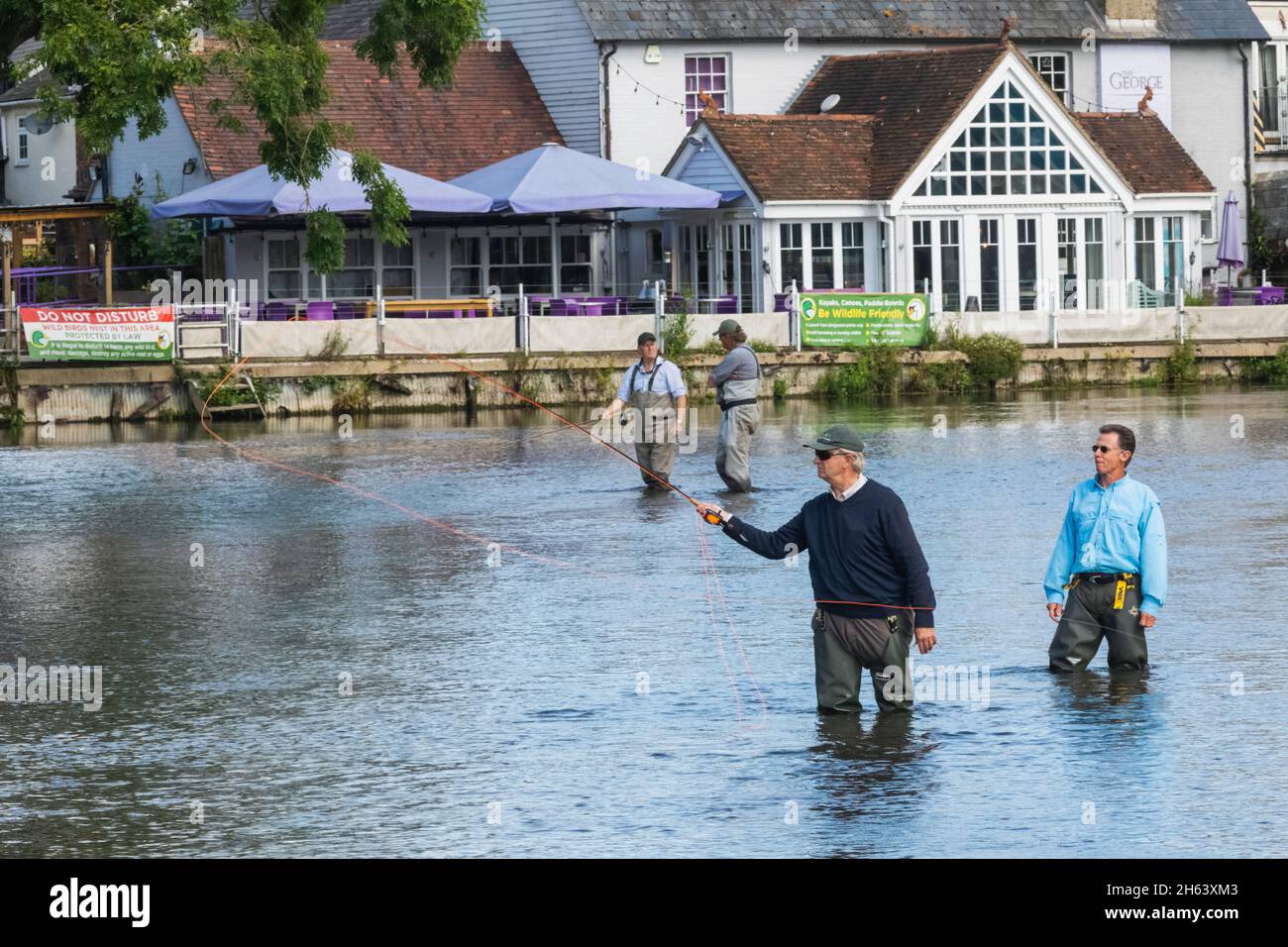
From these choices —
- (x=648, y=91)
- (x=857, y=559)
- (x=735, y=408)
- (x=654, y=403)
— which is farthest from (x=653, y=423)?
(x=648, y=91)

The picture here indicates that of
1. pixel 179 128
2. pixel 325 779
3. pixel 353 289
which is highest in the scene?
pixel 179 128

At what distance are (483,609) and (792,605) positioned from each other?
209cm

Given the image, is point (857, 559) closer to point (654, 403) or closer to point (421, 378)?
point (654, 403)

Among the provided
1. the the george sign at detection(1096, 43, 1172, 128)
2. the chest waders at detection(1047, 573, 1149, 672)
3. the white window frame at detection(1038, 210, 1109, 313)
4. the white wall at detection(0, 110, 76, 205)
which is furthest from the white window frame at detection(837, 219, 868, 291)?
the chest waders at detection(1047, 573, 1149, 672)

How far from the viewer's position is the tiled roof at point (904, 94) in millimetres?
42344

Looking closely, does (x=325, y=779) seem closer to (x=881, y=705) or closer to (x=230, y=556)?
(x=881, y=705)

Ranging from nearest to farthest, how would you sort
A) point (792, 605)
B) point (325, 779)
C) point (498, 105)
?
point (325, 779)
point (792, 605)
point (498, 105)

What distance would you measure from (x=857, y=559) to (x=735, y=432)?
11.0m

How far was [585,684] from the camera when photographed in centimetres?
1255

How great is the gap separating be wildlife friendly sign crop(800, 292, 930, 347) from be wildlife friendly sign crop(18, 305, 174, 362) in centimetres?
1036

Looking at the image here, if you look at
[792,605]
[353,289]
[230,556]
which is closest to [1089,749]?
[792,605]

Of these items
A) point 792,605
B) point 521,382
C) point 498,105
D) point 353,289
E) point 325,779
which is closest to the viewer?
point 325,779

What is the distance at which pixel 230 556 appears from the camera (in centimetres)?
1839

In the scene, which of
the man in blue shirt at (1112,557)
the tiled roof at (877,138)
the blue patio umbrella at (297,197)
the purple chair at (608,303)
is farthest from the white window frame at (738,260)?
the man in blue shirt at (1112,557)
